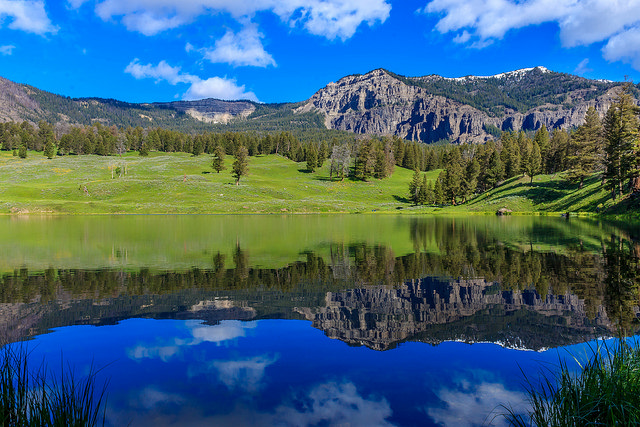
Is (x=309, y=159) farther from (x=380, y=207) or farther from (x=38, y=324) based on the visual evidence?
(x=38, y=324)

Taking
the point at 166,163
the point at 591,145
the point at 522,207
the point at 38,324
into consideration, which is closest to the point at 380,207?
the point at 522,207

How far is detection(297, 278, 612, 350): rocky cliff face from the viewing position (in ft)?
35.4

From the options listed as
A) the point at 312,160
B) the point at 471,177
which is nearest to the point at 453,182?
the point at 471,177

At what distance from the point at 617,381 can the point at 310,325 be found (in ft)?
25.5

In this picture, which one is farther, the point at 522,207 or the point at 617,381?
the point at 522,207

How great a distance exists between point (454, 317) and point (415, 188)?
108270 mm

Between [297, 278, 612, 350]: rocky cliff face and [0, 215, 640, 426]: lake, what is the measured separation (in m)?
0.07

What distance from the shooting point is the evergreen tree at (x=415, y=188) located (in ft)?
376

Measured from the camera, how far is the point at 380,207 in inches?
4126

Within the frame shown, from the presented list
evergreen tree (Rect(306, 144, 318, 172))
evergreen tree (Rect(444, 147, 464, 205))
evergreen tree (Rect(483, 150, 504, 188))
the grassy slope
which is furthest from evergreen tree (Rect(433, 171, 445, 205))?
evergreen tree (Rect(306, 144, 318, 172))

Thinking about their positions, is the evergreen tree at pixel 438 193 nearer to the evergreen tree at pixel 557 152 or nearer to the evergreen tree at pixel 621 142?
the evergreen tree at pixel 557 152

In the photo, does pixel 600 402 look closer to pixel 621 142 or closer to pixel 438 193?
pixel 621 142

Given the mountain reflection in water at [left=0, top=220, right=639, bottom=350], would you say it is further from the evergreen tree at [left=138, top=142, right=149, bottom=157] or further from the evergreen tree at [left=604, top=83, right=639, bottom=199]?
the evergreen tree at [left=138, top=142, right=149, bottom=157]

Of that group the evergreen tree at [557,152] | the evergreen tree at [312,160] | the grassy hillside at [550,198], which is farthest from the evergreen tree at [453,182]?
the evergreen tree at [312,160]
